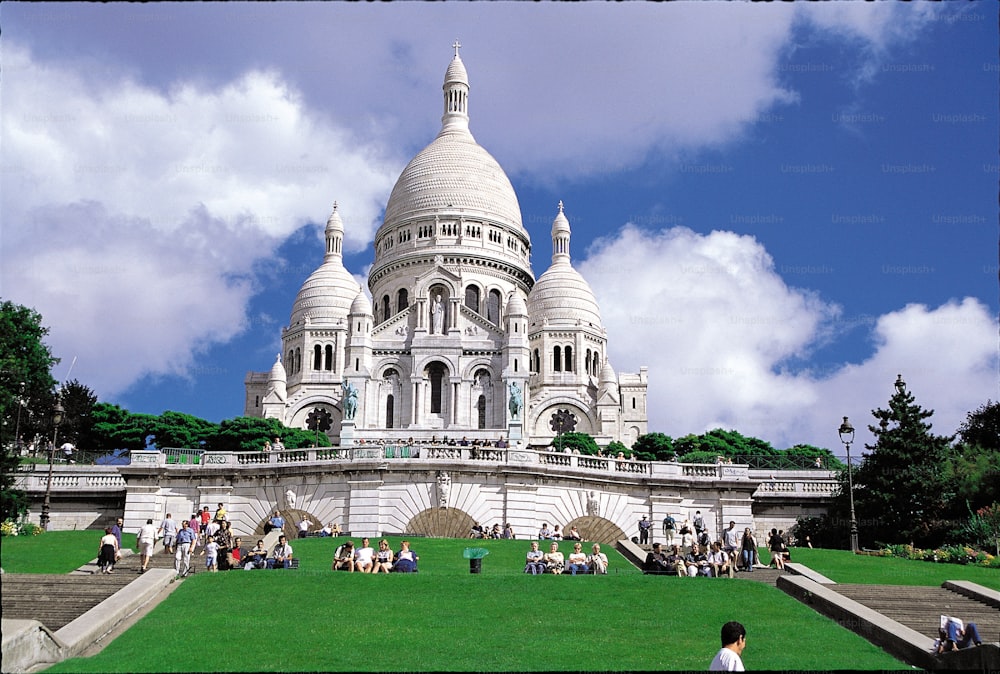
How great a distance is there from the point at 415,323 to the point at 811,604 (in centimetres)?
6635

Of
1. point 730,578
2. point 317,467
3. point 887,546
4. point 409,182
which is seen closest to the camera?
point 730,578

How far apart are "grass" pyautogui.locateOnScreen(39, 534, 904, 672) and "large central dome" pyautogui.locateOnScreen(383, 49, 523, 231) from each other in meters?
75.5

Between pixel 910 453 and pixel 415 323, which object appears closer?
pixel 910 453

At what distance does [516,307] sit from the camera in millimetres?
85938

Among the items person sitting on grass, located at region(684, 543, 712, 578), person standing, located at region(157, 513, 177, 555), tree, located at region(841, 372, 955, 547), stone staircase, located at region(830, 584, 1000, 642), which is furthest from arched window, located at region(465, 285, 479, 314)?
stone staircase, located at region(830, 584, 1000, 642)

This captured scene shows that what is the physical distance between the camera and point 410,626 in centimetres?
1947

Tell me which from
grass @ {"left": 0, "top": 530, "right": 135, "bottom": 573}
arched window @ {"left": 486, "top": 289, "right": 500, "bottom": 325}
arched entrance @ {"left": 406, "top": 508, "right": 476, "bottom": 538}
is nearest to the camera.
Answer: grass @ {"left": 0, "top": 530, "right": 135, "bottom": 573}

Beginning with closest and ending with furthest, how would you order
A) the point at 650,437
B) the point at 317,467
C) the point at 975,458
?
1. the point at 317,467
2. the point at 975,458
3. the point at 650,437

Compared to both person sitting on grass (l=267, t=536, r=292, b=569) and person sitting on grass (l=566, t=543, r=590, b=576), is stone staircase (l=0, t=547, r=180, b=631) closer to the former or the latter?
person sitting on grass (l=267, t=536, r=292, b=569)

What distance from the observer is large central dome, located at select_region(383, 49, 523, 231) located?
325ft

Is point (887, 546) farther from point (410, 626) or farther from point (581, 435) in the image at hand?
point (581, 435)

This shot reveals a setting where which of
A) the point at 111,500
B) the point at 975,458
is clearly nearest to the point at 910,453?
the point at 975,458

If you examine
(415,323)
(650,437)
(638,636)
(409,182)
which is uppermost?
(409,182)

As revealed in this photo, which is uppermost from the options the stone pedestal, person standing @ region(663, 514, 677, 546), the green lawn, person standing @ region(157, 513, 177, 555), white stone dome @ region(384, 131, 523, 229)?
white stone dome @ region(384, 131, 523, 229)
